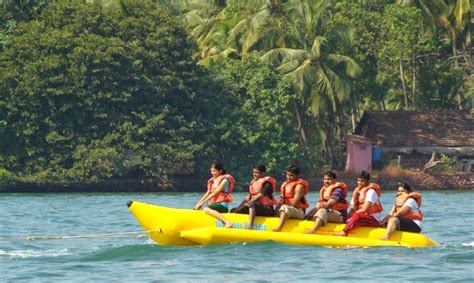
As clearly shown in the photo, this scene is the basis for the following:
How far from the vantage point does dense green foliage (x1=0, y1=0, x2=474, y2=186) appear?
50812mm

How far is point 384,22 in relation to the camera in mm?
57375

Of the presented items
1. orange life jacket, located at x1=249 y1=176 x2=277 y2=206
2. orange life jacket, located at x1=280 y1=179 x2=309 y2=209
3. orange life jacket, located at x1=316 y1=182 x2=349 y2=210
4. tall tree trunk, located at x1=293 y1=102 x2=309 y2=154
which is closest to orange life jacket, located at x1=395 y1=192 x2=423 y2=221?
orange life jacket, located at x1=316 y1=182 x2=349 y2=210

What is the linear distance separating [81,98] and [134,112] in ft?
6.67

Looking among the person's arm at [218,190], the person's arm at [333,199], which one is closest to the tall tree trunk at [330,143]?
the person's arm at [218,190]

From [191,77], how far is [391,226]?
96.6 ft

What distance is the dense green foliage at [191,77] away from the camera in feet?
167

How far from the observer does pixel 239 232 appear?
79.8 ft

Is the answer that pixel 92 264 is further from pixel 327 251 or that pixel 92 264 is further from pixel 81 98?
pixel 81 98

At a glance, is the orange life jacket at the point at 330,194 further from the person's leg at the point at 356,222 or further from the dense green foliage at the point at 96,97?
the dense green foliage at the point at 96,97

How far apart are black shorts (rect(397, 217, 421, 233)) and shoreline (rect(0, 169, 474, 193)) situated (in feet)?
91.5

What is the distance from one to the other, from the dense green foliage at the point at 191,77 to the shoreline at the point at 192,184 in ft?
1.44

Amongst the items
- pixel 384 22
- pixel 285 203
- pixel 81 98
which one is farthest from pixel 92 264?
pixel 384 22

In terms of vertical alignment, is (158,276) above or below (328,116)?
below

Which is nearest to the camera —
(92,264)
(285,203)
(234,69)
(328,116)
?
(92,264)
